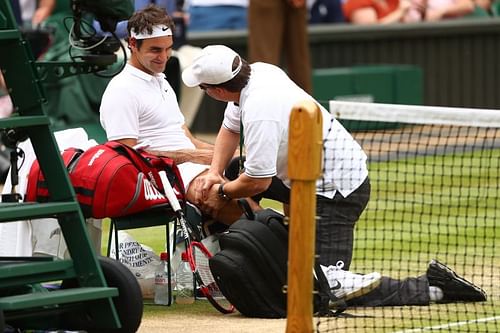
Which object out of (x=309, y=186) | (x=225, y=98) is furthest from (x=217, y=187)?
(x=309, y=186)

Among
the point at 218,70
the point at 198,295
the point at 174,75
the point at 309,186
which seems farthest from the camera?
the point at 174,75

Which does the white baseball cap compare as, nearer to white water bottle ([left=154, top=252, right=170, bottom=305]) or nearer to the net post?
white water bottle ([left=154, top=252, right=170, bottom=305])

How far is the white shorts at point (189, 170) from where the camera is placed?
28.3 ft

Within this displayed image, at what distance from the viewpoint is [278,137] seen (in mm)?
7867

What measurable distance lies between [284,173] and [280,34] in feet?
28.4

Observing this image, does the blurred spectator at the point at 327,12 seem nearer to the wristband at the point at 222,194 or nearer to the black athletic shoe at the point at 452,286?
the wristband at the point at 222,194

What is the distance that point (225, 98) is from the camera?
26.9 feet

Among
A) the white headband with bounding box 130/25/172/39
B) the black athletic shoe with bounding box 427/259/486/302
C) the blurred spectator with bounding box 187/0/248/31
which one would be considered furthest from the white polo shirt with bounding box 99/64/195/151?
the blurred spectator with bounding box 187/0/248/31

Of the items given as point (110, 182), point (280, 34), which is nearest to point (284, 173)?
point (110, 182)

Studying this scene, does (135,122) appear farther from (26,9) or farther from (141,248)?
(26,9)

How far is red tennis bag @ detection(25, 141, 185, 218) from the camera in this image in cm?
793

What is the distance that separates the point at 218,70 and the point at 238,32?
10457 mm

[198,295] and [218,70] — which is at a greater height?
[218,70]

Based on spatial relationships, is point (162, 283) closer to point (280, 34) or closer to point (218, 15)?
point (280, 34)
